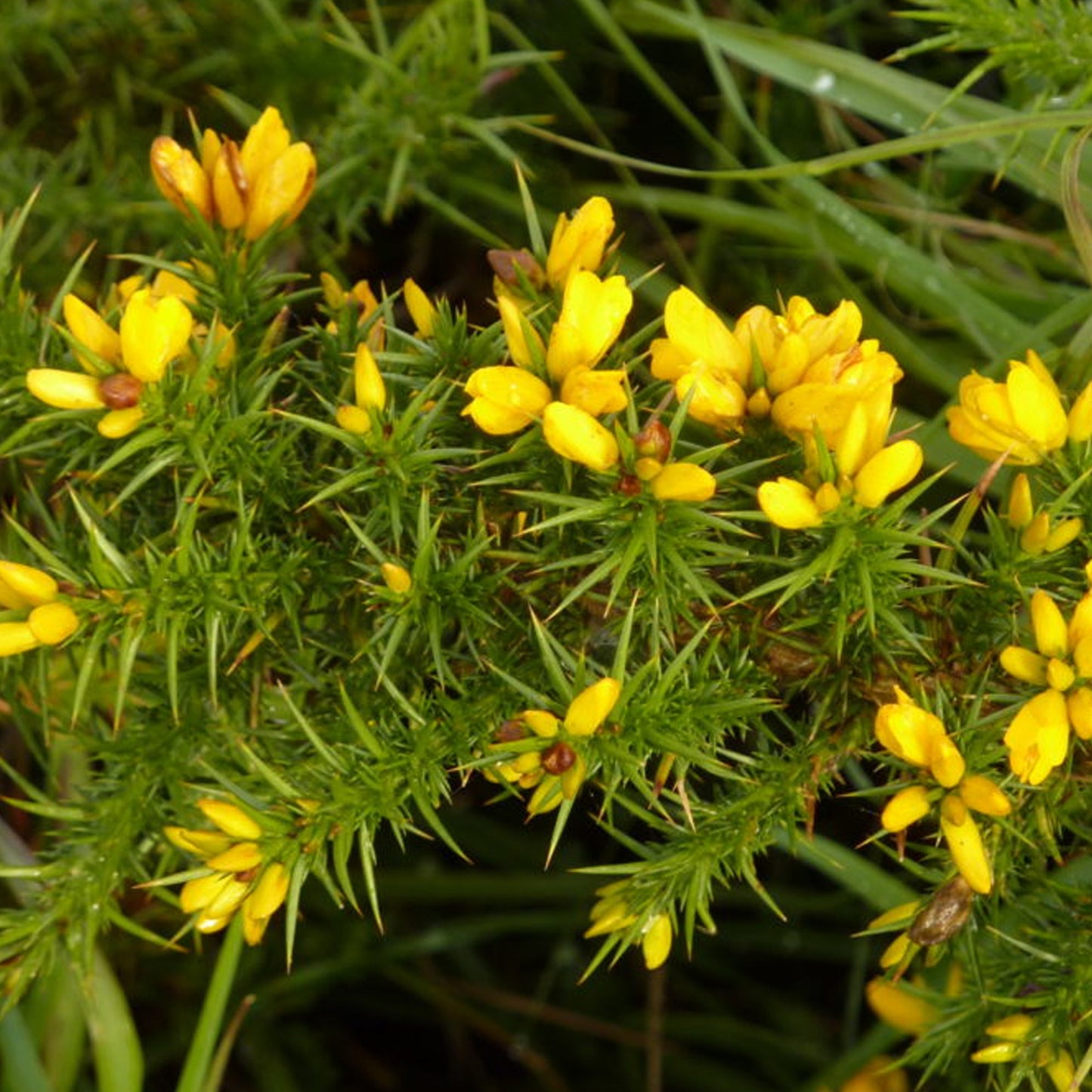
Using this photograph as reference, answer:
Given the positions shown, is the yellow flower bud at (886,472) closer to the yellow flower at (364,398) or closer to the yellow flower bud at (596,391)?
the yellow flower bud at (596,391)

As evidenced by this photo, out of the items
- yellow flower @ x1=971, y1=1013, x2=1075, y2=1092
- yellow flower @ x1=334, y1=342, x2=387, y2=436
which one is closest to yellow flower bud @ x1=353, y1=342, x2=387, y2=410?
yellow flower @ x1=334, y1=342, x2=387, y2=436

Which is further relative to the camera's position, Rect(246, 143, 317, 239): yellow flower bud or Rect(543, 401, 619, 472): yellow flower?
Rect(246, 143, 317, 239): yellow flower bud

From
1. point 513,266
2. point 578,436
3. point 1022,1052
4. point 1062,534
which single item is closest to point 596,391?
point 578,436

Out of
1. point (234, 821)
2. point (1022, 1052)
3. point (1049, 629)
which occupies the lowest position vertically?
point (1022, 1052)

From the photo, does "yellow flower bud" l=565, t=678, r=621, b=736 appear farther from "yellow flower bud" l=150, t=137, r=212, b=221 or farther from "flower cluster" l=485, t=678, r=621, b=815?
"yellow flower bud" l=150, t=137, r=212, b=221

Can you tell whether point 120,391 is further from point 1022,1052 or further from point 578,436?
point 1022,1052

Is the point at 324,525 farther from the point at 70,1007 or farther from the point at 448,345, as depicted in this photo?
the point at 70,1007
